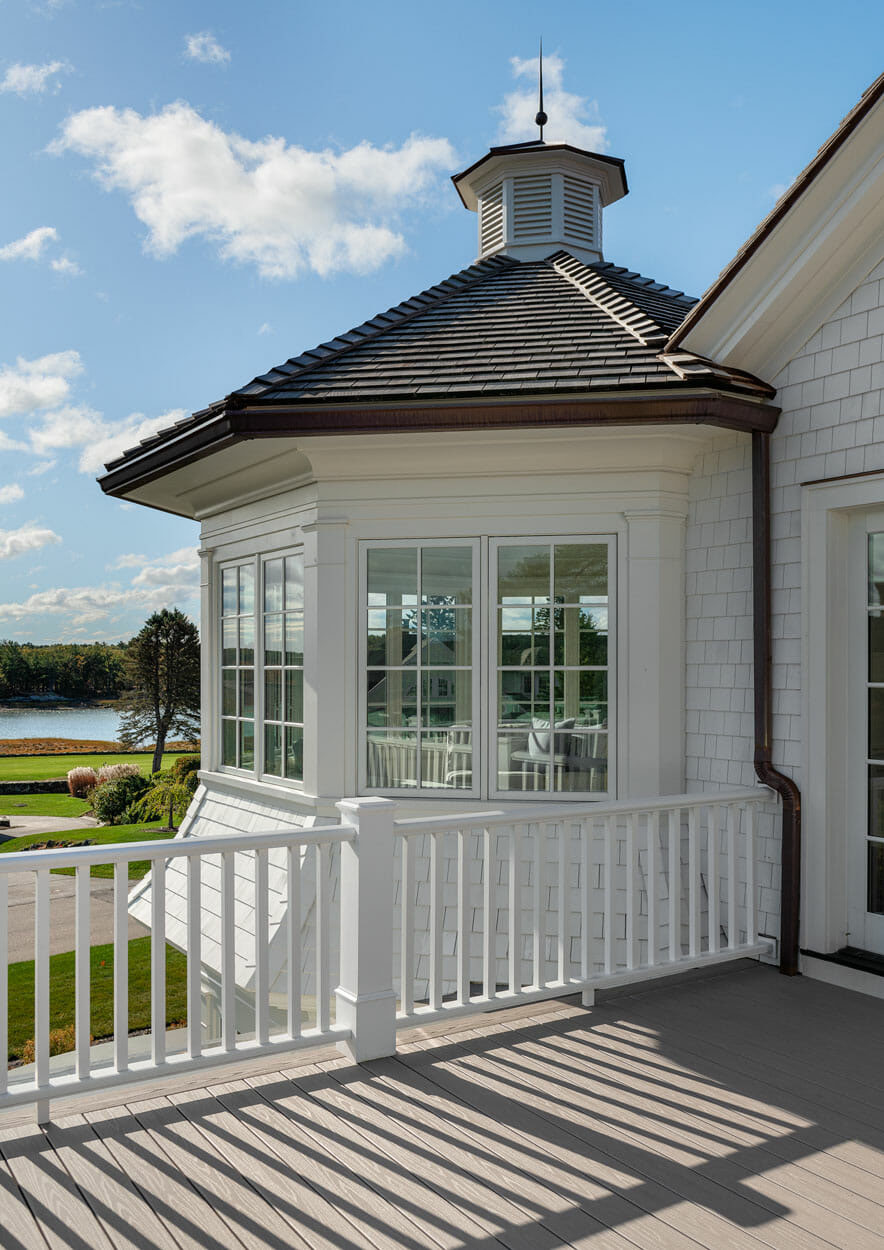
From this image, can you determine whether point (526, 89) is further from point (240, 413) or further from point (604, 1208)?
point (604, 1208)

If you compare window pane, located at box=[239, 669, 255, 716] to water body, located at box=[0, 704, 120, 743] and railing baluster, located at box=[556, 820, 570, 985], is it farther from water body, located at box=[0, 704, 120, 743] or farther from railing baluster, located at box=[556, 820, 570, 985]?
water body, located at box=[0, 704, 120, 743]

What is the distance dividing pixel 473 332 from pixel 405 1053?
3848 millimetres

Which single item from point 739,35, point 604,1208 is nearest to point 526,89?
point 739,35

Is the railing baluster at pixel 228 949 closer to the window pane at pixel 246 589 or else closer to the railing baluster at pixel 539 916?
the railing baluster at pixel 539 916

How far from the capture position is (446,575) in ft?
16.5

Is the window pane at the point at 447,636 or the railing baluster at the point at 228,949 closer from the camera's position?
the railing baluster at the point at 228,949

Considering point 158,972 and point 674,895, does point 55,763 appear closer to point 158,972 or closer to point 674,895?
point 674,895

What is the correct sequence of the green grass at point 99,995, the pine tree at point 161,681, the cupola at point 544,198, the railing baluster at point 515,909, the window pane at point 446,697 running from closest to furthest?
the railing baluster at point 515,909, the window pane at point 446,697, the cupola at point 544,198, the green grass at point 99,995, the pine tree at point 161,681

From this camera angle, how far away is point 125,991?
2.90 meters

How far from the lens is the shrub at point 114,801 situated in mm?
23359

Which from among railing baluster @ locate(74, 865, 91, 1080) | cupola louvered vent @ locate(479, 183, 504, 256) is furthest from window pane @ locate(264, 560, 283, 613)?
cupola louvered vent @ locate(479, 183, 504, 256)

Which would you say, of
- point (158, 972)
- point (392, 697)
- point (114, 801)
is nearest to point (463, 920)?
point (158, 972)

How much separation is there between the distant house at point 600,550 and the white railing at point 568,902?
28 cm

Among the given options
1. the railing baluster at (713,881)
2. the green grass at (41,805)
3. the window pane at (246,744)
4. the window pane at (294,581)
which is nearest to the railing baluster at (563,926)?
the railing baluster at (713,881)
